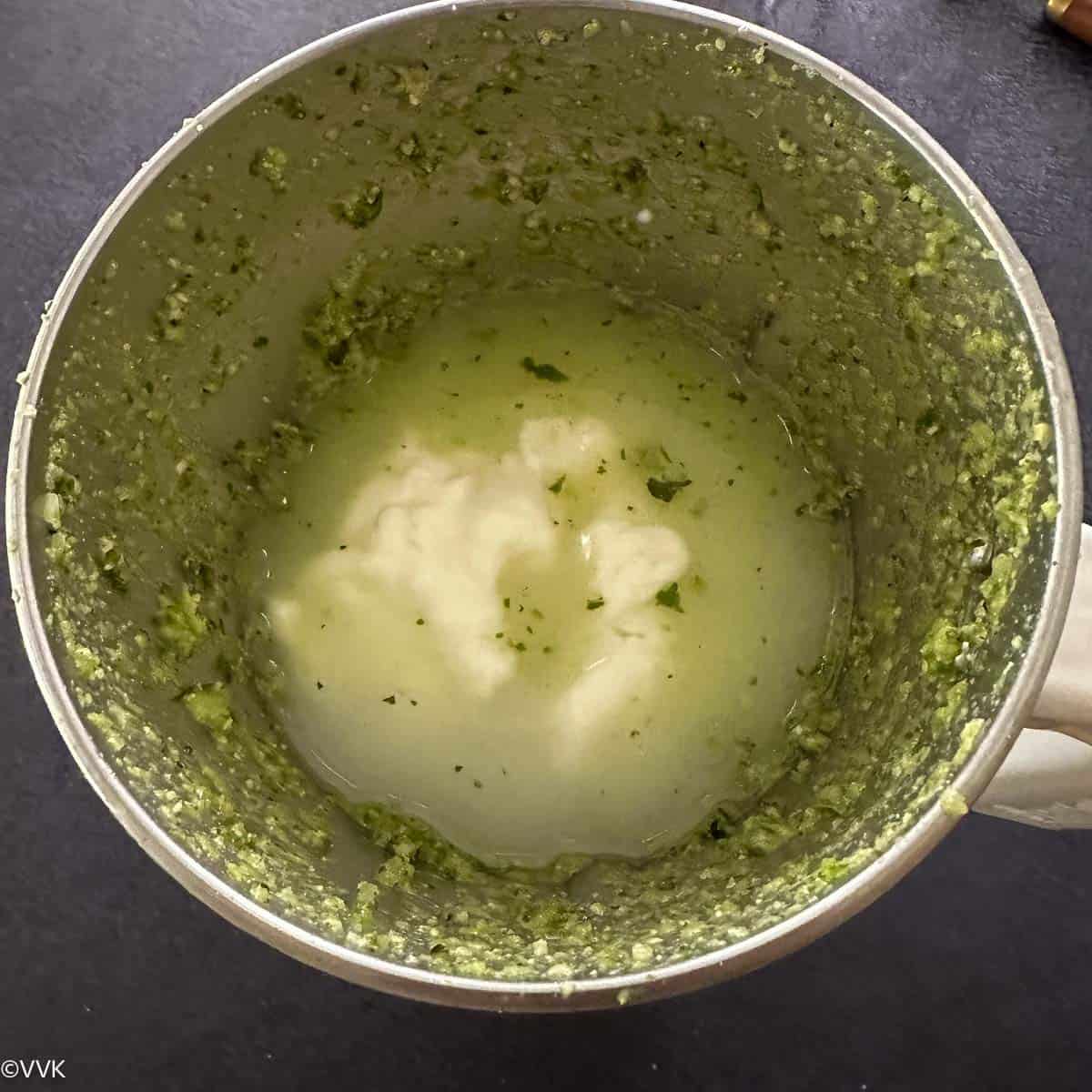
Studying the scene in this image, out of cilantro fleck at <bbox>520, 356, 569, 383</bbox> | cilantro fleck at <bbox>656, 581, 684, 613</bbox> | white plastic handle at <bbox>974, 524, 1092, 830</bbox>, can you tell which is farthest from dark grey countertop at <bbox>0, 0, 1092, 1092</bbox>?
cilantro fleck at <bbox>520, 356, 569, 383</bbox>

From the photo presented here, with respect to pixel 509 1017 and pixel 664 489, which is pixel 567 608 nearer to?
pixel 664 489

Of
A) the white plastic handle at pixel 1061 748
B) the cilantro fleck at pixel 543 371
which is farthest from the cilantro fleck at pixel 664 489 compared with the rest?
the white plastic handle at pixel 1061 748

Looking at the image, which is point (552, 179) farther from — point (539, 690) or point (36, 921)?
point (36, 921)

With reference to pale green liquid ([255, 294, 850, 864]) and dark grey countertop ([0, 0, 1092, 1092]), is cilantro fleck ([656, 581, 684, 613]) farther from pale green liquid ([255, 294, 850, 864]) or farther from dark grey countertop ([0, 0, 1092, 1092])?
dark grey countertop ([0, 0, 1092, 1092])

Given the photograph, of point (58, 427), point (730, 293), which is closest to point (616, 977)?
point (58, 427)

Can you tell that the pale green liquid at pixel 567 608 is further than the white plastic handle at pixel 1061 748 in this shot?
Yes

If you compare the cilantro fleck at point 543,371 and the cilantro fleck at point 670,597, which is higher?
the cilantro fleck at point 543,371

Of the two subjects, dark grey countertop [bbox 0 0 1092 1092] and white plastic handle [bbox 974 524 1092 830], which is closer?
white plastic handle [bbox 974 524 1092 830]

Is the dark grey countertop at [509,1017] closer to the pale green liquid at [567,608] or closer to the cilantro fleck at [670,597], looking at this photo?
the pale green liquid at [567,608]
